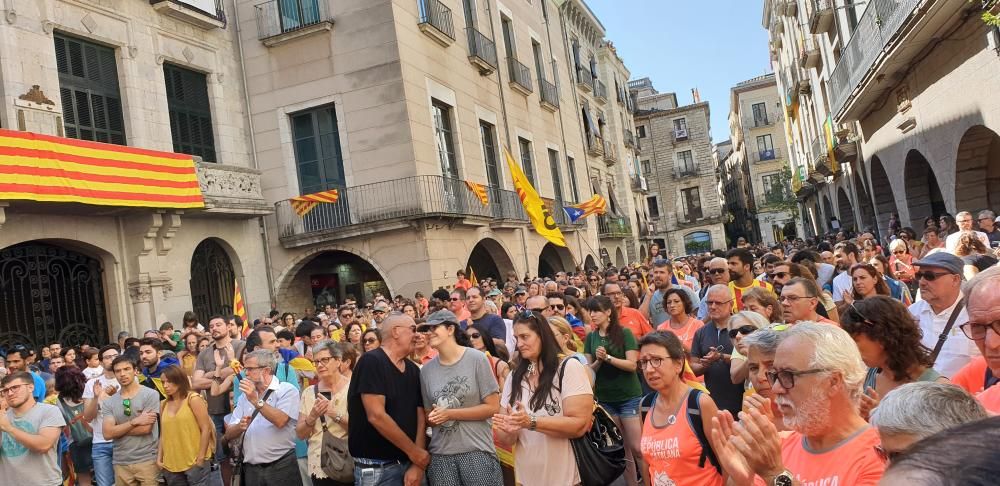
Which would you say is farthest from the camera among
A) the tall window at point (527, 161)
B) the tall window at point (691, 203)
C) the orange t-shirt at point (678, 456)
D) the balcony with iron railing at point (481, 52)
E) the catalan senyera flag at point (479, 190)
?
the tall window at point (691, 203)

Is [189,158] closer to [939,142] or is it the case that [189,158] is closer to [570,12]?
[939,142]

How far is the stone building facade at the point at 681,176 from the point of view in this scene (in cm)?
5816

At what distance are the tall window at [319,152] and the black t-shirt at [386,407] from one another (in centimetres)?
1355

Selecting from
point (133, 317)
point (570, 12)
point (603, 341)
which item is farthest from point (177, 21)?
point (570, 12)

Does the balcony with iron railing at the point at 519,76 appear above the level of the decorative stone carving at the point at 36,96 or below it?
above

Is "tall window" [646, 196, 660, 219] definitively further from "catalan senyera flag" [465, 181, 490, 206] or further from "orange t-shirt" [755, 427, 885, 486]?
"orange t-shirt" [755, 427, 885, 486]

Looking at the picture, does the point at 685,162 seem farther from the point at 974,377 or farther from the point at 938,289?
the point at 974,377

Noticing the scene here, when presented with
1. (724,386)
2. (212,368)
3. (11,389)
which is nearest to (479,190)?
(212,368)

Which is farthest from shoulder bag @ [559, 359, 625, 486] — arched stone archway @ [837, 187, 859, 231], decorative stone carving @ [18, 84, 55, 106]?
arched stone archway @ [837, 187, 859, 231]

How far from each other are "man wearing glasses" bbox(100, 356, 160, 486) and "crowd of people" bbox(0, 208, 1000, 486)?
2 centimetres

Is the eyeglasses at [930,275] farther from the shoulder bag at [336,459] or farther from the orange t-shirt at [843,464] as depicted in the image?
the shoulder bag at [336,459]

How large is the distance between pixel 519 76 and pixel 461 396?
21129 mm

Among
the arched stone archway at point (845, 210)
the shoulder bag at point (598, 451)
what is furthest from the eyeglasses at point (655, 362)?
the arched stone archway at point (845, 210)

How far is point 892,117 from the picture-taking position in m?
18.0
